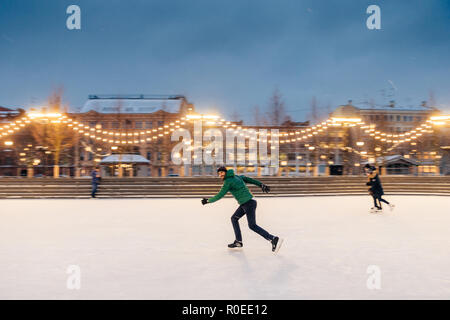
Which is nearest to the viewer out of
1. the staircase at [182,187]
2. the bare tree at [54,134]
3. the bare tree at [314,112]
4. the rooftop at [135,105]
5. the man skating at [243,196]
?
the man skating at [243,196]

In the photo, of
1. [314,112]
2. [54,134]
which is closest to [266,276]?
[54,134]

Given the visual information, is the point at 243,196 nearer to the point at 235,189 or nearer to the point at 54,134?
the point at 235,189

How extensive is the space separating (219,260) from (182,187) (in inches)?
509

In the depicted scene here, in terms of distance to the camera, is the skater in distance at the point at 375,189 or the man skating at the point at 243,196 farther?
the skater in distance at the point at 375,189

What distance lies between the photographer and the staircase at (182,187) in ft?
56.1

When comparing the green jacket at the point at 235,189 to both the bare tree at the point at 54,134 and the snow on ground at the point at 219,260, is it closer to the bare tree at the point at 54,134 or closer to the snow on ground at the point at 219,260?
the snow on ground at the point at 219,260

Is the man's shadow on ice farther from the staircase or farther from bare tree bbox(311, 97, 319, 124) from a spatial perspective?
bare tree bbox(311, 97, 319, 124)

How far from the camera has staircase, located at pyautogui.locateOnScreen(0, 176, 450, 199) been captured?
17109mm

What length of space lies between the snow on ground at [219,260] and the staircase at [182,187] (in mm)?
8463

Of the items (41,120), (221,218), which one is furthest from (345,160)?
(41,120)

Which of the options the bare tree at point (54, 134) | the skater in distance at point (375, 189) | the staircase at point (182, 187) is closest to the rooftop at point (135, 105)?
the bare tree at point (54, 134)

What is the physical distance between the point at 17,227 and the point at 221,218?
17.5ft

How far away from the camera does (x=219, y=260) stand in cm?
491
